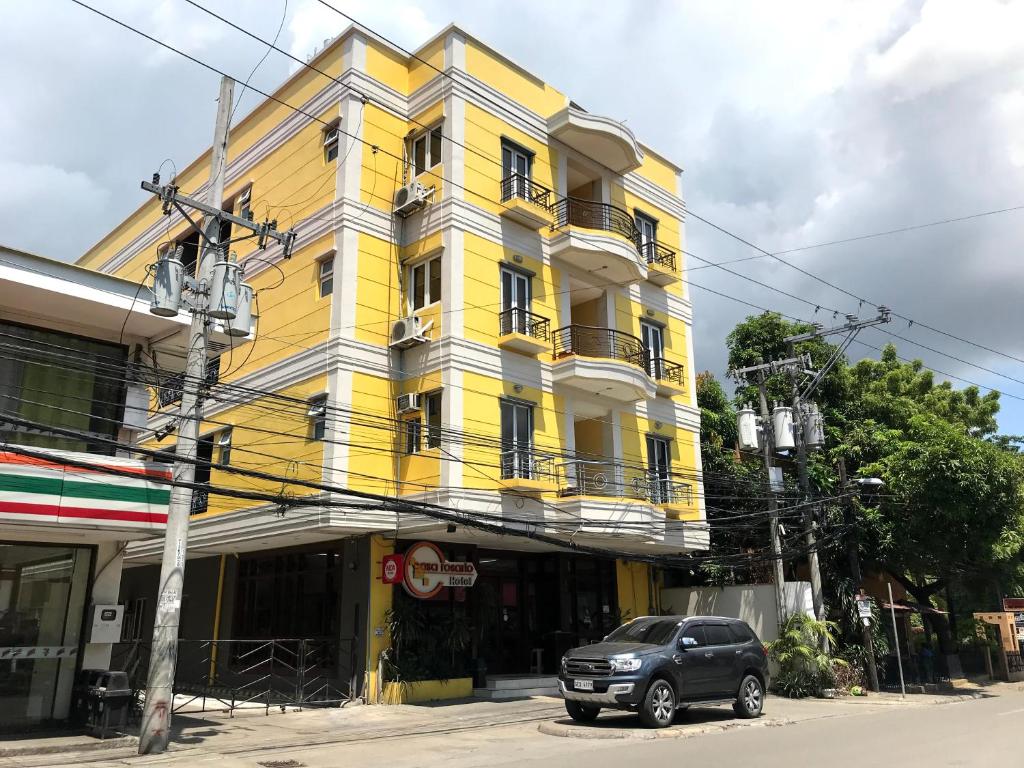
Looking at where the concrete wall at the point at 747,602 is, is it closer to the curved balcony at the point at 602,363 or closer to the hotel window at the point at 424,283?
the curved balcony at the point at 602,363

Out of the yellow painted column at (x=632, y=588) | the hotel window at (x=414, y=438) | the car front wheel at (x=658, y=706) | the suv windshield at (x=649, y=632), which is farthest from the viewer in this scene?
the yellow painted column at (x=632, y=588)

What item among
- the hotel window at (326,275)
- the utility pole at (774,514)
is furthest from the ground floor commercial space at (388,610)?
the hotel window at (326,275)

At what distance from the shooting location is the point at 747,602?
24.0m

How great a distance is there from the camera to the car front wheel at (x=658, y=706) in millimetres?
13438

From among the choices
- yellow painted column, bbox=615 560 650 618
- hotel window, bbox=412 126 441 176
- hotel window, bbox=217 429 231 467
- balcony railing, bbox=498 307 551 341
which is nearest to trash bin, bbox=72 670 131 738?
hotel window, bbox=217 429 231 467

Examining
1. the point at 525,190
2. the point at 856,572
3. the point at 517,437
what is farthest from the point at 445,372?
the point at 856,572

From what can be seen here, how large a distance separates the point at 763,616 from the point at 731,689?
9.23 metres

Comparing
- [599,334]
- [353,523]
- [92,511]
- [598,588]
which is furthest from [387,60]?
[598,588]

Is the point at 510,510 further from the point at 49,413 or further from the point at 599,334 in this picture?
the point at 49,413

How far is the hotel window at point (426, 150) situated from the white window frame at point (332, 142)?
6.64 feet

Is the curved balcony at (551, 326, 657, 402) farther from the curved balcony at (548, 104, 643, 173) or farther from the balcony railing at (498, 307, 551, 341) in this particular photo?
the curved balcony at (548, 104, 643, 173)

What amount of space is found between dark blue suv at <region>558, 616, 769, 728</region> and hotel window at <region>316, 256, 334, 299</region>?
10.9 meters

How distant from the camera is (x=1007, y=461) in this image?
22.2 metres

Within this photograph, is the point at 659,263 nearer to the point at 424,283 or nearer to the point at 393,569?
the point at 424,283
